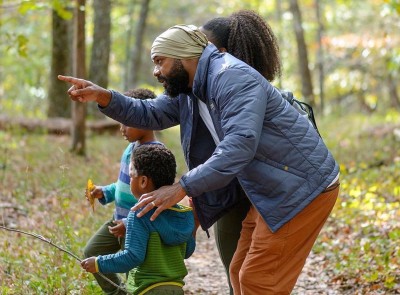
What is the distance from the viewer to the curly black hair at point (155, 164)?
4023 millimetres

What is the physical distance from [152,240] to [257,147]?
0.83m

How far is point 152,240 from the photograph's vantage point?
13.1 ft

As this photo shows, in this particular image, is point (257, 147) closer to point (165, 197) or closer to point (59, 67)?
point (165, 197)

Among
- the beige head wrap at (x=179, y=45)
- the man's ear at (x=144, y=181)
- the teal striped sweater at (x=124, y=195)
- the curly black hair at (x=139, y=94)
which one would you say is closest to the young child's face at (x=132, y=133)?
the teal striped sweater at (x=124, y=195)

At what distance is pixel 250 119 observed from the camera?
3.50m

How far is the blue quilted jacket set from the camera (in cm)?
348

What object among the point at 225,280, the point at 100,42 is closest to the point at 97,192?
the point at 225,280

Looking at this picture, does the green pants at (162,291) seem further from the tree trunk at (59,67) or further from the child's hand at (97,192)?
the tree trunk at (59,67)

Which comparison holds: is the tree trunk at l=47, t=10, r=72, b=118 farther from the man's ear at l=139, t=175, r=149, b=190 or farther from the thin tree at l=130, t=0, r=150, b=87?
the man's ear at l=139, t=175, r=149, b=190

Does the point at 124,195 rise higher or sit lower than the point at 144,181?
lower

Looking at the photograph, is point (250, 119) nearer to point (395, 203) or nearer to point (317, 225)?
point (317, 225)

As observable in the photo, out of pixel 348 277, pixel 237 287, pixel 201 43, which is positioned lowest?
pixel 348 277

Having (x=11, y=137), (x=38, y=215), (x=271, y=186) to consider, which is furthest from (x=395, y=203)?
(x=11, y=137)

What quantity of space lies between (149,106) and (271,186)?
1.10 metres
